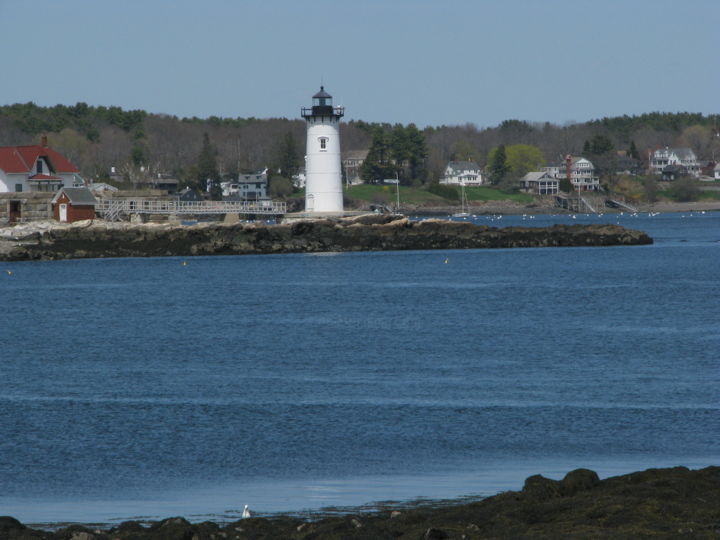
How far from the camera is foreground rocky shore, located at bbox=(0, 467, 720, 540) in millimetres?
10141

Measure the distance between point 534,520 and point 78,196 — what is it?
61.9 meters

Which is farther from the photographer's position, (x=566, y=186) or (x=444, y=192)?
(x=566, y=186)

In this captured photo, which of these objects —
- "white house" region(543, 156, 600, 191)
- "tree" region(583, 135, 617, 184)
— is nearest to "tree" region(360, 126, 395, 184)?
"white house" region(543, 156, 600, 191)

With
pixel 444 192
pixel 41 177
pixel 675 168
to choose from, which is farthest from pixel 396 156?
pixel 41 177

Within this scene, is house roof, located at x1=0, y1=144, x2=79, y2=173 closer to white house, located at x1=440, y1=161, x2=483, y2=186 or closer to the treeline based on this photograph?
the treeline

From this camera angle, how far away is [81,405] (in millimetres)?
19844

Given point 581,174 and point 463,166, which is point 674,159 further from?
point 463,166

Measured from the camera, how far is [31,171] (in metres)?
73.2

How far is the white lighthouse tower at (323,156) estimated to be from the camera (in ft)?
236

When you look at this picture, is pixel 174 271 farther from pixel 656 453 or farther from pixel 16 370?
pixel 656 453

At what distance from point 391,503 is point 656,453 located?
4.54m

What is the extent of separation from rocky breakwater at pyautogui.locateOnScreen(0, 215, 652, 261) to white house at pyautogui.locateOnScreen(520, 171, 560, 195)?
80.7 metres

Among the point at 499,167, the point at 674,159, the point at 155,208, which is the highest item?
the point at 674,159

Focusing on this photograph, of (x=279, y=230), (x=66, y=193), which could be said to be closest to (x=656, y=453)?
(x=279, y=230)
